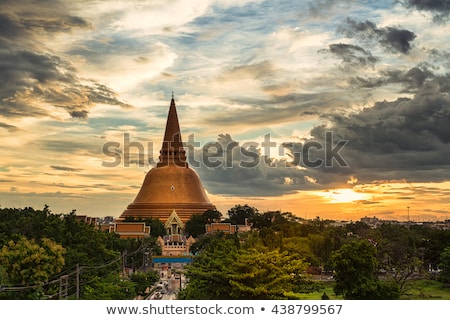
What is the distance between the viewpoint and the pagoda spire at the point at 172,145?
3453cm

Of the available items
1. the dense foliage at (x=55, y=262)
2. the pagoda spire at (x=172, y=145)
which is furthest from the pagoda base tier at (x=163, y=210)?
the dense foliage at (x=55, y=262)

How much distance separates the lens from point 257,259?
13750 millimetres

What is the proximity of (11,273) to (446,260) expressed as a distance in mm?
10575

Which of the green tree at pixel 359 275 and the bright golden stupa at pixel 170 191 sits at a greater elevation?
the bright golden stupa at pixel 170 191

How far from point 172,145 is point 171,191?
2.29 m

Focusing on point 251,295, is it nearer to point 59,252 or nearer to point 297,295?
point 297,295

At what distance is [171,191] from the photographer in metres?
35.9

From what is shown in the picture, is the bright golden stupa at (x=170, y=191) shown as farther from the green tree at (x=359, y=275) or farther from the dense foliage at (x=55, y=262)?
the green tree at (x=359, y=275)

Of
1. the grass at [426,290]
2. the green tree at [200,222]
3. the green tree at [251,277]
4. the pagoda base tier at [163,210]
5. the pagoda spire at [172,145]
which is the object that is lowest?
the grass at [426,290]

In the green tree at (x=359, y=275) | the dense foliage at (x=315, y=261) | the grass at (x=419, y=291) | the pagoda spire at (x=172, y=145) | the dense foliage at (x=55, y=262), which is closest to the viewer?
the dense foliage at (x=315, y=261)

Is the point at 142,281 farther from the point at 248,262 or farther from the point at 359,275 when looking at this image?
the point at 359,275

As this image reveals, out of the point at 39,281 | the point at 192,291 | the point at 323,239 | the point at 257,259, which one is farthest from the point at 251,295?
the point at 323,239

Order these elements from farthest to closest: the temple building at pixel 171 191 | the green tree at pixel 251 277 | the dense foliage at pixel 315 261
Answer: the temple building at pixel 171 191 < the dense foliage at pixel 315 261 < the green tree at pixel 251 277

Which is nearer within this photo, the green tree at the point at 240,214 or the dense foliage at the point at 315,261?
the dense foliage at the point at 315,261
